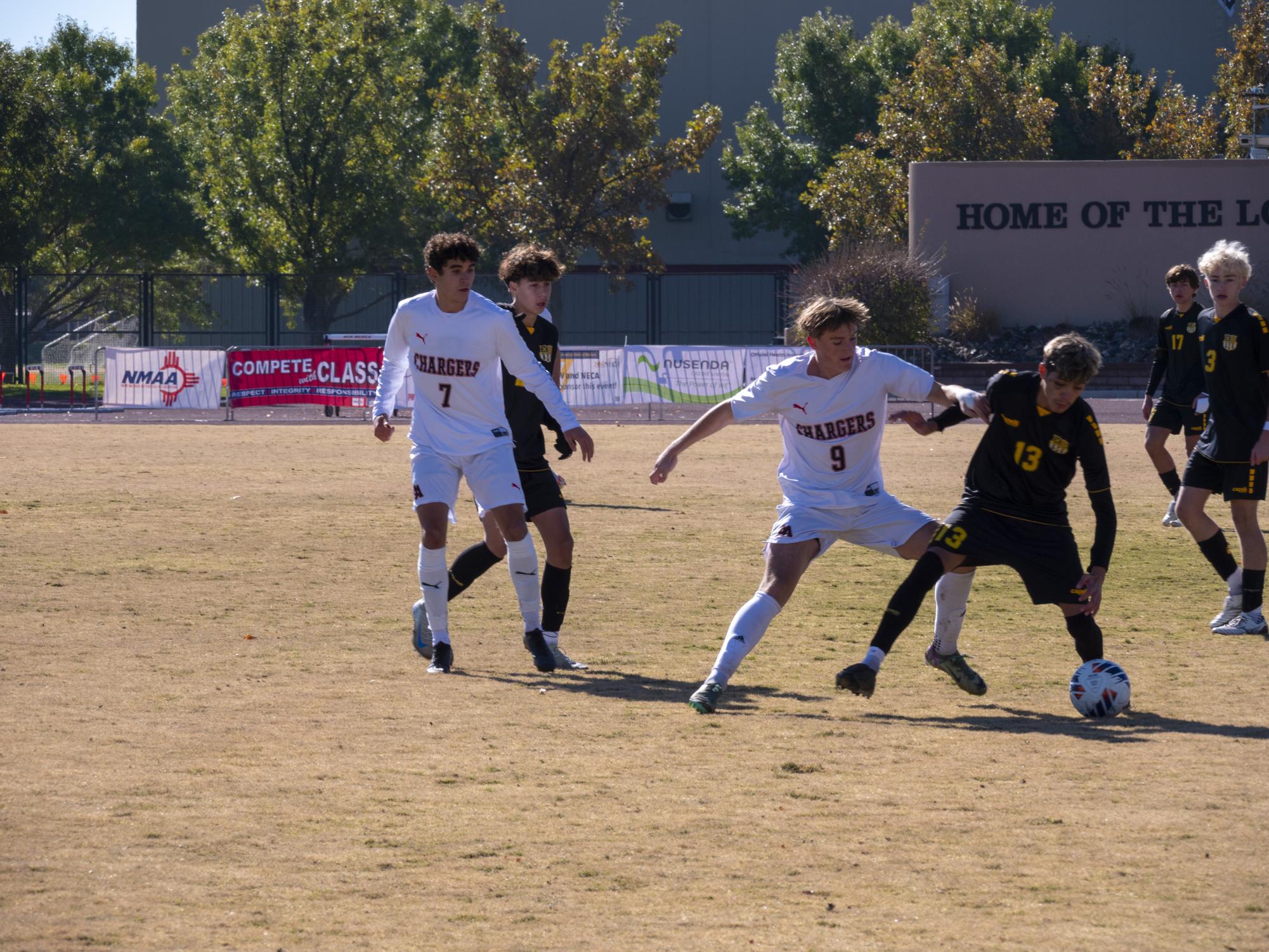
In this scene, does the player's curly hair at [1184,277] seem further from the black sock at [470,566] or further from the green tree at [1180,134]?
the green tree at [1180,134]

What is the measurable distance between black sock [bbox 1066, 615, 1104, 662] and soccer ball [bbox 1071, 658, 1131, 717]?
155mm

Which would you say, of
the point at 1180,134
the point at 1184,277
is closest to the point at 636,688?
the point at 1184,277

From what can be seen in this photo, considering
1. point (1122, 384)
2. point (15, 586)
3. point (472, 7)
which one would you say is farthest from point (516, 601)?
point (472, 7)

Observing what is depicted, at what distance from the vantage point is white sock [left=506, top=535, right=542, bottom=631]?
323 inches

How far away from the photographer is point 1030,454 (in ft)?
22.2

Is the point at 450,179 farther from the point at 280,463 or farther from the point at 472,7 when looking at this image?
the point at 280,463

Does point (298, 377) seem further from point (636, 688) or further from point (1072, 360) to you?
point (1072, 360)

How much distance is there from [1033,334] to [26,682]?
32127mm

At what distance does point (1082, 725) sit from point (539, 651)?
8.68 ft

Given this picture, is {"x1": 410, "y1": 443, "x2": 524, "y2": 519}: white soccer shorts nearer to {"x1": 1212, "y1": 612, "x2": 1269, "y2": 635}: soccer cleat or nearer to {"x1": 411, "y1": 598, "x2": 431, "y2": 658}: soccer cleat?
{"x1": 411, "y1": 598, "x2": 431, "y2": 658}: soccer cleat

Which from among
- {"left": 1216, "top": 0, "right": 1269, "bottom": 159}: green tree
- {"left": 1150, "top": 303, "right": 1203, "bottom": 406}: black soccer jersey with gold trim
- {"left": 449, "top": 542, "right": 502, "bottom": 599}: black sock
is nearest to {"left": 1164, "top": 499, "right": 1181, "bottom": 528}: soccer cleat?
{"left": 1150, "top": 303, "right": 1203, "bottom": 406}: black soccer jersey with gold trim

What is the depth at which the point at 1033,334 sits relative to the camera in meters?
37.0

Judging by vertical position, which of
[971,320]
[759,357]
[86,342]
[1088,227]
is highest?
[1088,227]

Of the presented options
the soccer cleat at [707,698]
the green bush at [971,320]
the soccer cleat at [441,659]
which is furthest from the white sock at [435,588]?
the green bush at [971,320]
